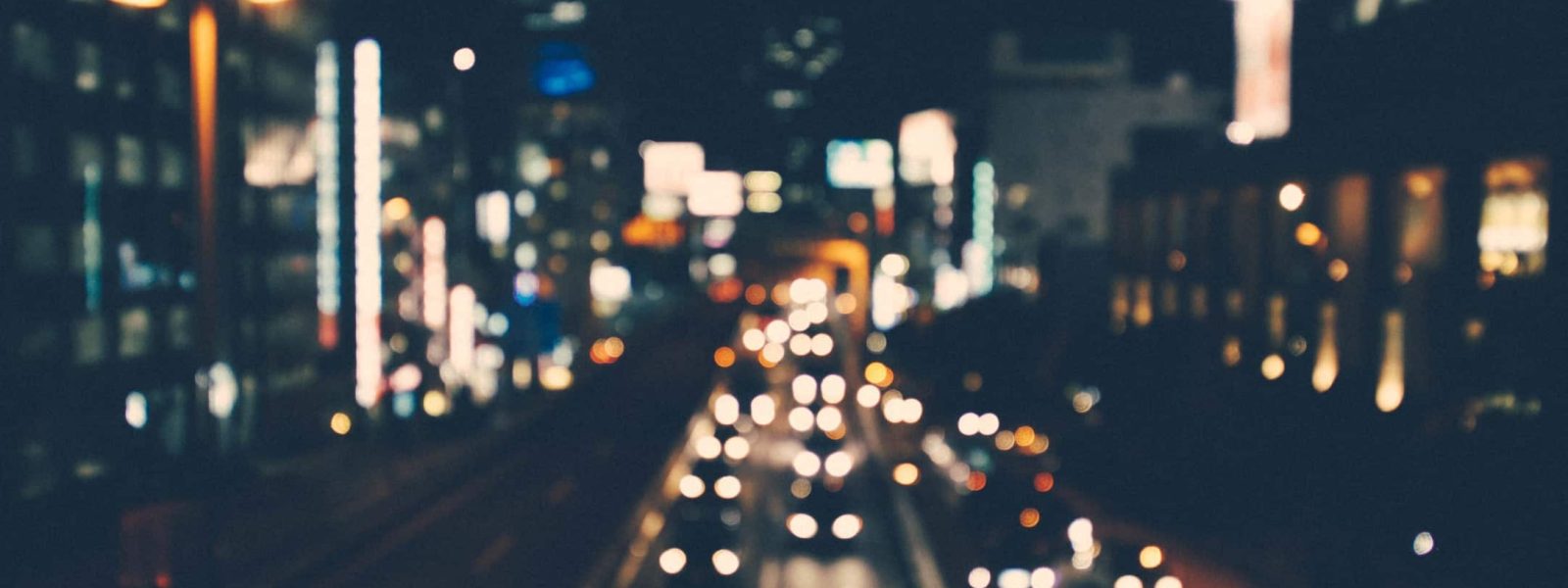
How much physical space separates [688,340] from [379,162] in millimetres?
52665

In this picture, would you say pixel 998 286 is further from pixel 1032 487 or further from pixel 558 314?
pixel 1032 487

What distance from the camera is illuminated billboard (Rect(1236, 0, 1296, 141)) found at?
3219 cm

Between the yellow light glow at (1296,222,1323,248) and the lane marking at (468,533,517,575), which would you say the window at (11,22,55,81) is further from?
the yellow light glow at (1296,222,1323,248)

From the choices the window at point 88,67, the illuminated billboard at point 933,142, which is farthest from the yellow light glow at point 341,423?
the illuminated billboard at point 933,142

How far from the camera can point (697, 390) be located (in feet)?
224

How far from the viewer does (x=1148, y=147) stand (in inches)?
2306

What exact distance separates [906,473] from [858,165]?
120 ft

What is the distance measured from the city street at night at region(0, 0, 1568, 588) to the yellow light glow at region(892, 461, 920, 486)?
14 cm

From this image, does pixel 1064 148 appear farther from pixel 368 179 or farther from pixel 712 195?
pixel 368 179

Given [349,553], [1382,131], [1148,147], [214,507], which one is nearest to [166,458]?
[214,507]

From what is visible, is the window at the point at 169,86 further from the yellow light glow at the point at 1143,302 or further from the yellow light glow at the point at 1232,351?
the yellow light glow at the point at 1143,302

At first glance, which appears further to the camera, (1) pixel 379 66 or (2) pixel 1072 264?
(2) pixel 1072 264

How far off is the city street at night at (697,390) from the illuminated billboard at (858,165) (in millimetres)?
4466

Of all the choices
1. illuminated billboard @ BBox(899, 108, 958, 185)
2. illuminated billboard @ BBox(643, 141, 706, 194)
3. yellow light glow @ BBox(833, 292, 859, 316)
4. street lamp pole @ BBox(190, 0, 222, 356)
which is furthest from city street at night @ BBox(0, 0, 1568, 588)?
yellow light glow @ BBox(833, 292, 859, 316)
